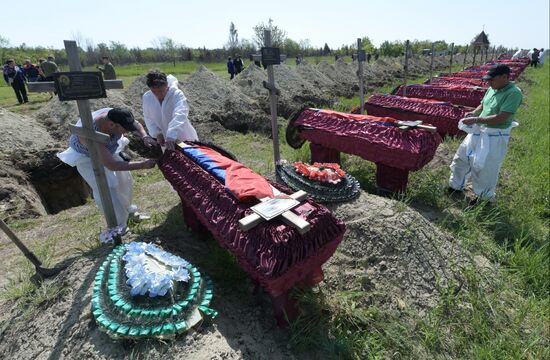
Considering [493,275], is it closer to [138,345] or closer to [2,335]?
[138,345]

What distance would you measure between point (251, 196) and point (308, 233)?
482 millimetres

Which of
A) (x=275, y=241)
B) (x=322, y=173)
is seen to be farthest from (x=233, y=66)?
(x=275, y=241)

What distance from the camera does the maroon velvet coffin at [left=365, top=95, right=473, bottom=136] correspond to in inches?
233

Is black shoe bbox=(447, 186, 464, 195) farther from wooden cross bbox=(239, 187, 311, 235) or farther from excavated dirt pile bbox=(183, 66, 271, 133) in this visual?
excavated dirt pile bbox=(183, 66, 271, 133)

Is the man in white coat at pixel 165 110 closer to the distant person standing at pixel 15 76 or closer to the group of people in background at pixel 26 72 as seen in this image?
the group of people in background at pixel 26 72

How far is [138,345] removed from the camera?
68.9 inches

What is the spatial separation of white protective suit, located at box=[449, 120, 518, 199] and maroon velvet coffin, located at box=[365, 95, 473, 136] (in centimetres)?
202

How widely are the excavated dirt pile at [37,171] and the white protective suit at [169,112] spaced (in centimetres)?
271

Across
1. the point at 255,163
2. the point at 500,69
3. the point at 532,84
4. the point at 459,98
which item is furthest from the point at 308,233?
the point at 532,84

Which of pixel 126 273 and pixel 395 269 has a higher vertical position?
pixel 126 273

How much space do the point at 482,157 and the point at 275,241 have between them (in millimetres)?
3266

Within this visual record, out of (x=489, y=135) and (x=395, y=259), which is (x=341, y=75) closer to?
(x=489, y=135)

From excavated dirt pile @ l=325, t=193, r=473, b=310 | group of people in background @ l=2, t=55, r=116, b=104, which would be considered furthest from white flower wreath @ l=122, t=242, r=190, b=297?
group of people in background @ l=2, t=55, r=116, b=104

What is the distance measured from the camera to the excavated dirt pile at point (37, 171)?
517cm
